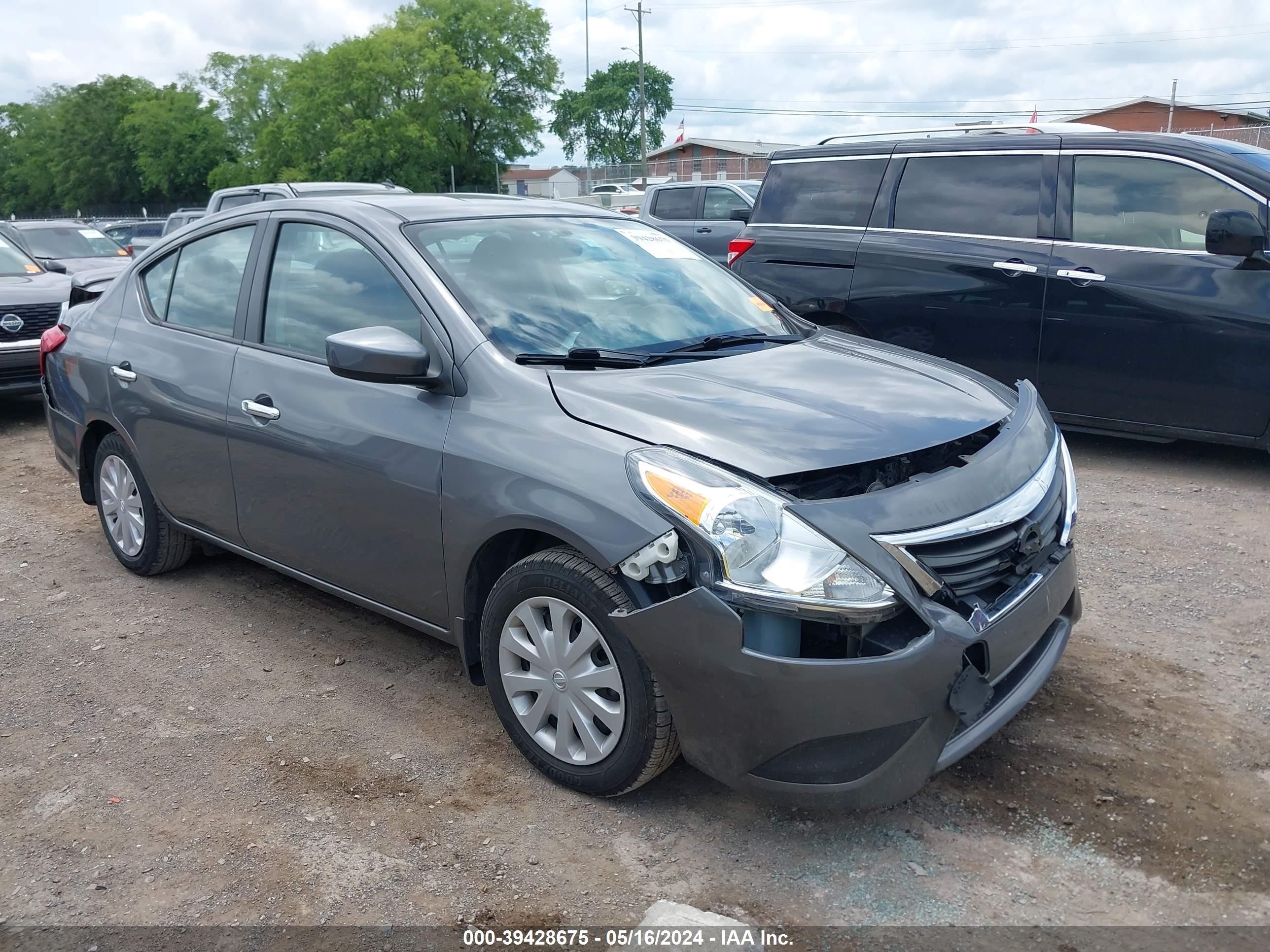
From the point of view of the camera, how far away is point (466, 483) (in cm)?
323

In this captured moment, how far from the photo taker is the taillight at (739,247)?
25.1 ft

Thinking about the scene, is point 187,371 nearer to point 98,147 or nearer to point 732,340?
point 732,340

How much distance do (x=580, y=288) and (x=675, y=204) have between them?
1238cm

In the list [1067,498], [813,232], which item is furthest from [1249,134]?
[1067,498]

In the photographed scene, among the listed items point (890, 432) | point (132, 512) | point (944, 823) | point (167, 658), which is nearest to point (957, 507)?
point (890, 432)

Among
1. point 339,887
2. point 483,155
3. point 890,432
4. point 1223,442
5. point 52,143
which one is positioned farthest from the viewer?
point 52,143

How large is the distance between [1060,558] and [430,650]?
2.36 metres

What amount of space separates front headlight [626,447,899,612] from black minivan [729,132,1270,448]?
4178 mm

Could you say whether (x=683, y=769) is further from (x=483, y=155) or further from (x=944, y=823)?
(x=483, y=155)

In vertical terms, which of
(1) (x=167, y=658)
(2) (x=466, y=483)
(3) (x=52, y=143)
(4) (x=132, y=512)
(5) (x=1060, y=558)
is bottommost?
(1) (x=167, y=658)

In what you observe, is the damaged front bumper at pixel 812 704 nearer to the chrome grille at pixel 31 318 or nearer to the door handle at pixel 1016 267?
the door handle at pixel 1016 267

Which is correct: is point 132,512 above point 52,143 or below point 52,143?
below

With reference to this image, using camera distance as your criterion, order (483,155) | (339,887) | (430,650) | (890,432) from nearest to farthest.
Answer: (339,887) < (890,432) < (430,650) < (483,155)

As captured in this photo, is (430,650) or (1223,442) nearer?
(430,650)
